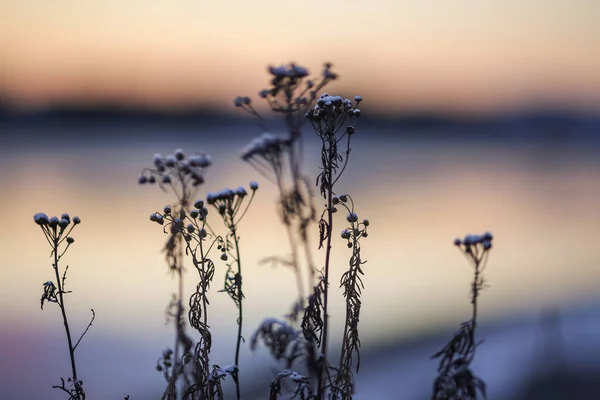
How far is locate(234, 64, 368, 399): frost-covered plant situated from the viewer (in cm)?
390

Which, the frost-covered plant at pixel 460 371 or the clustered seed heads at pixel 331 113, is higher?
the clustered seed heads at pixel 331 113

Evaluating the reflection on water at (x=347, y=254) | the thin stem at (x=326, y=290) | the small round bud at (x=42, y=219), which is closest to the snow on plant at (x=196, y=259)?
the thin stem at (x=326, y=290)

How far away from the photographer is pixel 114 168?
189 ft

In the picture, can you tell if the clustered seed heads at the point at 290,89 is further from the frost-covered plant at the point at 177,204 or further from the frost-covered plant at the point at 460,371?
the frost-covered plant at the point at 460,371

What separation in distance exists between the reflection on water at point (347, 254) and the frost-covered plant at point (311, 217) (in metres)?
7.58

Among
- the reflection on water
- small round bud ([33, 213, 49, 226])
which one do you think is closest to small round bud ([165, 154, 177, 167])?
small round bud ([33, 213, 49, 226])

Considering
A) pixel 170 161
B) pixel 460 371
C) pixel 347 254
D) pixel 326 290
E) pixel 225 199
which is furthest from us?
pixel 347 254

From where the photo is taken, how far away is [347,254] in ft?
60.6

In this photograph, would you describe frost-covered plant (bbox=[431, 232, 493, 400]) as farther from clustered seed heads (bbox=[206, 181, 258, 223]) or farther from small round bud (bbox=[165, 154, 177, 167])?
small round bud (bbox=[165, 154, 177, 167])

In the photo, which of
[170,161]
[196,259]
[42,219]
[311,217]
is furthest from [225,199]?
[42,219]

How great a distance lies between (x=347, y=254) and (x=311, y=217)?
14148 millimetres

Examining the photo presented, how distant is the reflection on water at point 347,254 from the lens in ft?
47.2

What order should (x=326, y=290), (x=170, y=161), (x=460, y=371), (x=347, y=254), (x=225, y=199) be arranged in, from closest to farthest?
1. (x=460, y=371)
2. (x=326, y=290)
3. (x=225, y=199)
4. (x=170, y=161)
5. (x=347, y=254)

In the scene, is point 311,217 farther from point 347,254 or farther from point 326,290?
point 347,254
